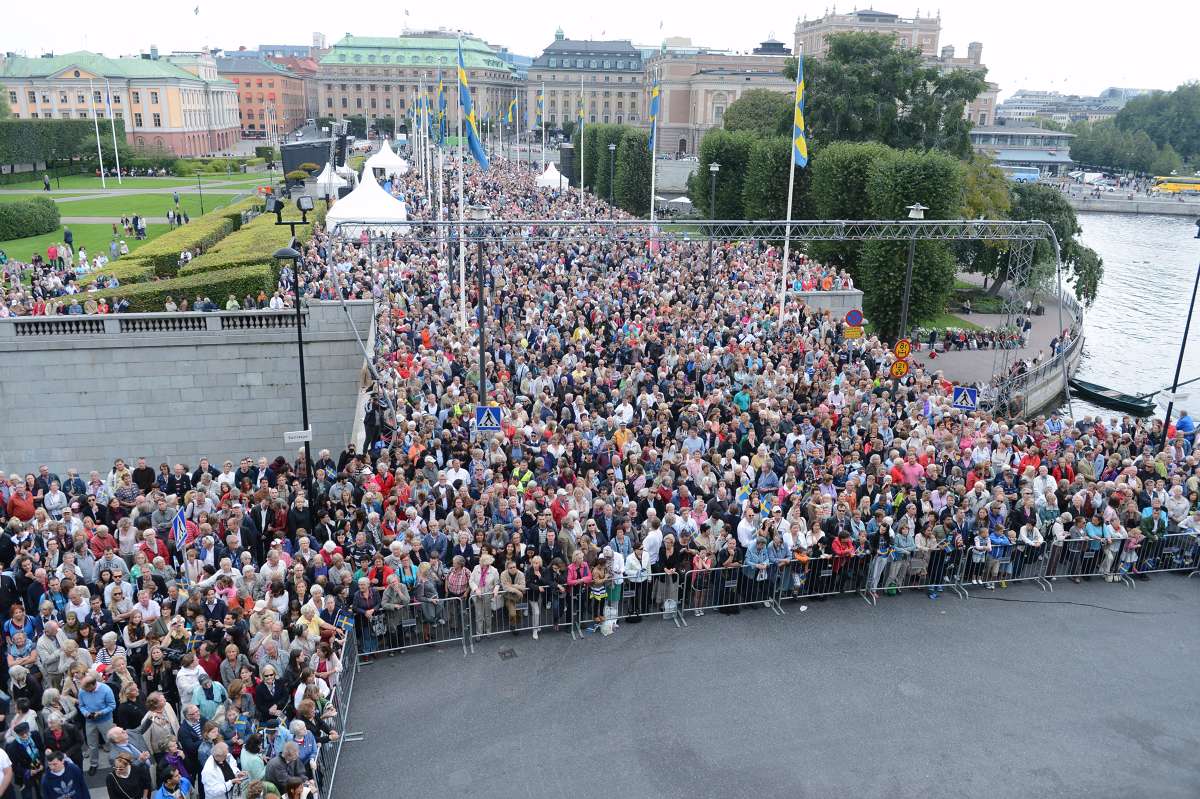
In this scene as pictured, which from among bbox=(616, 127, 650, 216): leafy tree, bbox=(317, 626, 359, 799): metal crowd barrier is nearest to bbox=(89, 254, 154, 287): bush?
bbox=(317, 626, 359, 799): metal crowd barrier

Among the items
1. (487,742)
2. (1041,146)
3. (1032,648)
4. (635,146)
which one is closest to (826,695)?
(1032,648)

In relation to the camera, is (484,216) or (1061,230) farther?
(1061,230)

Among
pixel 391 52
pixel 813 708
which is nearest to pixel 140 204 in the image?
pixel 813 708

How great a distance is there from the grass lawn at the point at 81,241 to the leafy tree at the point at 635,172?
32.5 metres

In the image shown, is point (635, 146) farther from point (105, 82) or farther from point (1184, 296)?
point (105, 82)

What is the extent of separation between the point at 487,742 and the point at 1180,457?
14.0 m

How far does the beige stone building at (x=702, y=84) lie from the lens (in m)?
131

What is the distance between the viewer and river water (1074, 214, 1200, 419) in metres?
40.2

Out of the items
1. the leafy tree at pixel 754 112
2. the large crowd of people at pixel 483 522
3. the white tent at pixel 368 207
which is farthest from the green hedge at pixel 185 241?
the leafy tree at pixel 754 112

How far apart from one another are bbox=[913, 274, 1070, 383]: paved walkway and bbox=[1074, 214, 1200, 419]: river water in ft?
7.92

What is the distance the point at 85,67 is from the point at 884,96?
3742 inches

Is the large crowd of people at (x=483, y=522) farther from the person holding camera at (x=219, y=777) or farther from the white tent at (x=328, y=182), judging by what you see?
the white tent at (x=328, y=182)

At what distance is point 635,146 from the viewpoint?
6600 centimetres

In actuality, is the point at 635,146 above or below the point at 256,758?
above
